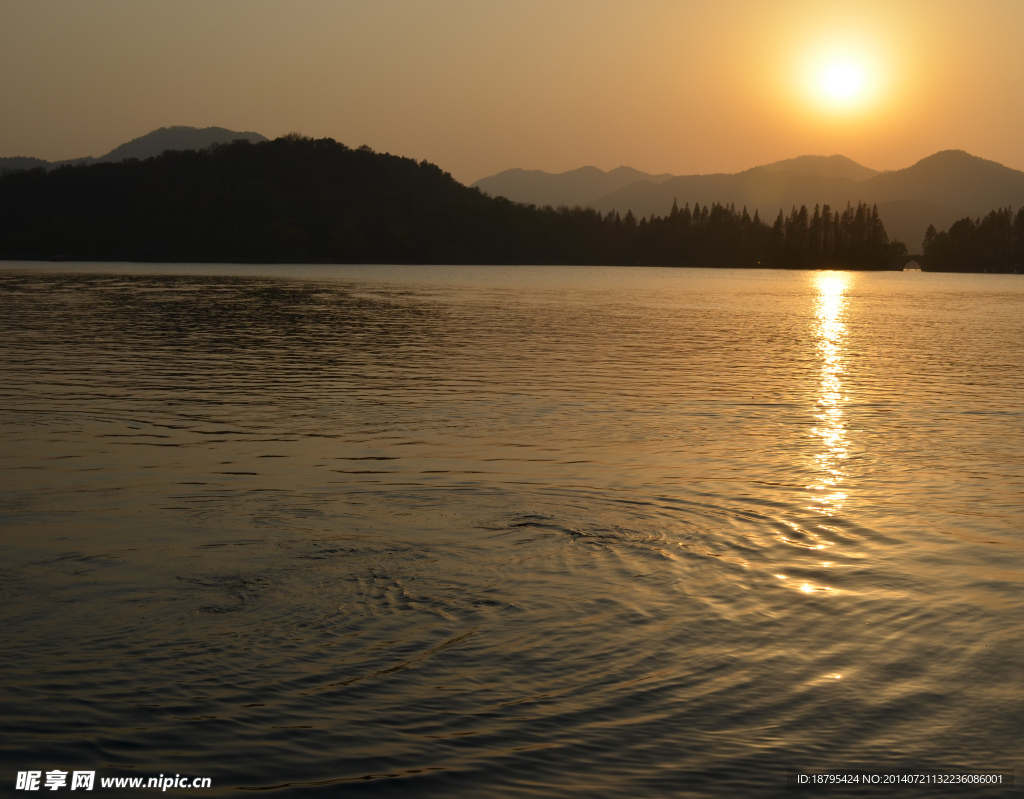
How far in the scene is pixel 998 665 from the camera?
9.70 meters

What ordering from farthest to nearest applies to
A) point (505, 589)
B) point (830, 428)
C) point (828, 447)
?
point (830, 428) < point (828, 447) < point (505, 589)

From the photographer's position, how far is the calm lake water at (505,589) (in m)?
8.03

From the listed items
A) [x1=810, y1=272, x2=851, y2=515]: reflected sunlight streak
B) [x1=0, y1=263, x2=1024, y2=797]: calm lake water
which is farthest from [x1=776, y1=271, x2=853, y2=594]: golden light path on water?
[x1=0, y1=263, x2=1024, y2=797]: calm lake water

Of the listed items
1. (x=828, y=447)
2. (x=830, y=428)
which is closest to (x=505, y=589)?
(x=828, y=447)

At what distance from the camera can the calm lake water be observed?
803 centimetres

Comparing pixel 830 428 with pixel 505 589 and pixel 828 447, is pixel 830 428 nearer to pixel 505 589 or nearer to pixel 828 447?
pixel 828 447

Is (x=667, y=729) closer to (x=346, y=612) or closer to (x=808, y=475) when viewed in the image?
(x=346, y=612)

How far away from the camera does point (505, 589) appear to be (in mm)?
11547

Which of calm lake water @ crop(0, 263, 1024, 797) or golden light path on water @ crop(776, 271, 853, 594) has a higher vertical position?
golden light path on water @ crop(776, 271, 853, 594)

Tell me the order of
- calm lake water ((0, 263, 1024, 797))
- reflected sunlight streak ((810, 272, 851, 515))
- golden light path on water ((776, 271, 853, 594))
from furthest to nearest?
reflected sunlight streak ((810, 272, 851, 515))
golden light path on water ((776, 271, 853, 594))
calm lake water ((0, 263, 1024, 797))

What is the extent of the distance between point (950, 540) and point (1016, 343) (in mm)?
42380

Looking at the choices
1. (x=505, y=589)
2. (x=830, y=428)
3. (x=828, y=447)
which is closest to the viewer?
(x=505, y=589)

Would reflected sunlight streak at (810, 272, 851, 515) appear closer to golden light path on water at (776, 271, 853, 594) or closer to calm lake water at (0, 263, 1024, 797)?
golden light path on water at (776, 271, 853, 594)

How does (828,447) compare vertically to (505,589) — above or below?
above
